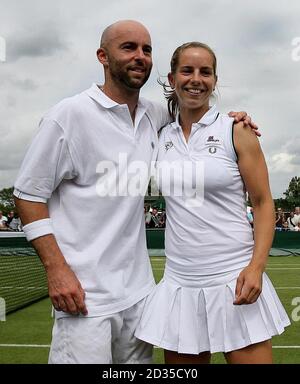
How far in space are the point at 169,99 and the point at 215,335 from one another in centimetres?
144

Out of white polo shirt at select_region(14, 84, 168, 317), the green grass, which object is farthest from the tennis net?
white polo shirt at select_region(14, 84, 168, 317)

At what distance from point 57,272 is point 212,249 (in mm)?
814

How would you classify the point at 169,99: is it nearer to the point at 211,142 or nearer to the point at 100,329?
the point at 211,142

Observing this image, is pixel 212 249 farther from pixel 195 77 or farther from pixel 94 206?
pixel 195 77

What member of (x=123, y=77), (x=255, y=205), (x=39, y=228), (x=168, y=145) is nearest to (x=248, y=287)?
(x=255, y=205)

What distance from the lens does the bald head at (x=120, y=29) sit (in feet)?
10.4

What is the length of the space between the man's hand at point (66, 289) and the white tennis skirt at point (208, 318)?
421mm

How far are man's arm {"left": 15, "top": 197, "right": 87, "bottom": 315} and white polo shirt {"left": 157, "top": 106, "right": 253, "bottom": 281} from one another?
22.3 inches

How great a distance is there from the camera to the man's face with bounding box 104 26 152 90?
3.12 meters

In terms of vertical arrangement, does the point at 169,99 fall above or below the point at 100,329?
above

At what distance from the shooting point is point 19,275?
1293 cm
